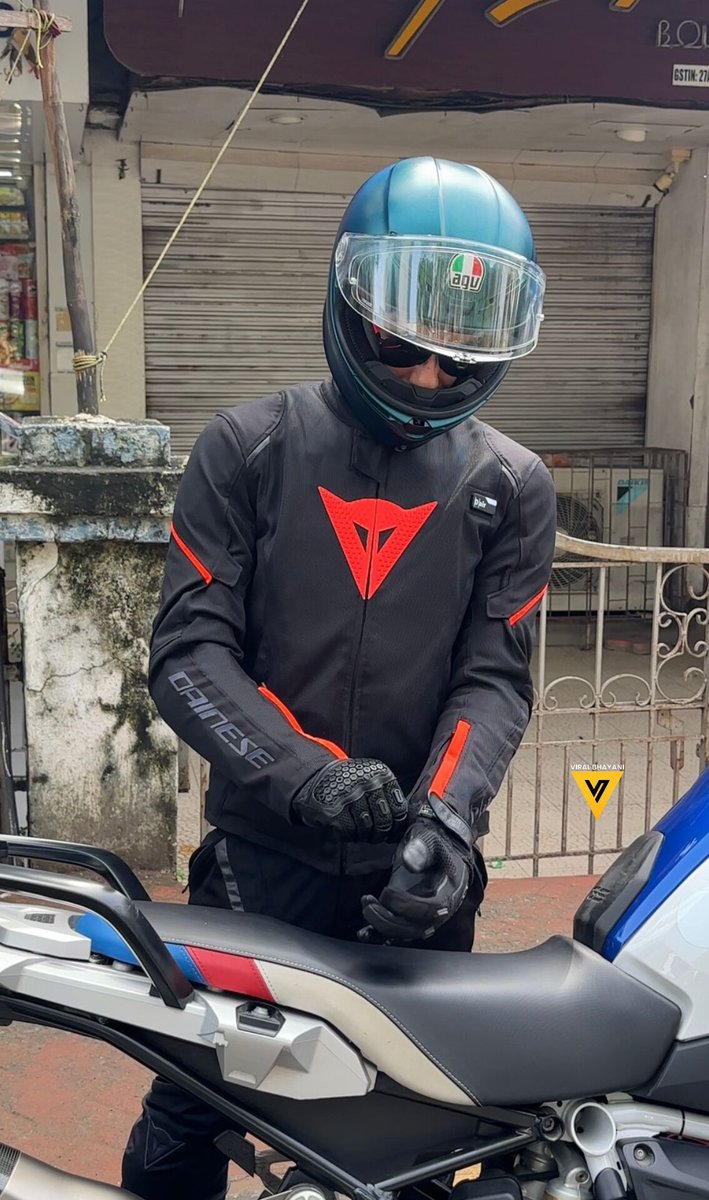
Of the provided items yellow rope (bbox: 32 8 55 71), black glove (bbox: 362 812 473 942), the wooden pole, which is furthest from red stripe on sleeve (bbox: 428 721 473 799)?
yellow rope (bbox: 32 8 55 71)

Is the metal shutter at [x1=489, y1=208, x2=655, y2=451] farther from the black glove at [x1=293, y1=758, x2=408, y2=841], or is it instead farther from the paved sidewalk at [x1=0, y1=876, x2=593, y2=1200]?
the black glove at [x1=293, y1=758, x2=408, y2=841]

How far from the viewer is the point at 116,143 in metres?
7.55

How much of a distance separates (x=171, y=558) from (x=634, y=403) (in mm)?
7819

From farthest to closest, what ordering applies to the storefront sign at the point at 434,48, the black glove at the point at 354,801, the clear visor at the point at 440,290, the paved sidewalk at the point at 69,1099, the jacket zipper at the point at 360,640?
the storefront sign at the point at 434,48, the paved sidewalk at the point at 69,1099, the jacket zipper at the point at 360,640, the clear visor at the point at 440,290, the black glove at the point at 354,801

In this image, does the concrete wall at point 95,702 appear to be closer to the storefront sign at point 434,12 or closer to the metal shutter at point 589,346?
the storefront sign at point 434,12

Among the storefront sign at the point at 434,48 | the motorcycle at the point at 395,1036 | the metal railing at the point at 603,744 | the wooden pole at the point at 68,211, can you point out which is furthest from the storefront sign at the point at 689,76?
the motorcycle at the point at 395,1036

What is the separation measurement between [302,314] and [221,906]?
22.6ft

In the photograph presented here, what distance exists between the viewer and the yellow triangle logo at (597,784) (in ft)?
13.9

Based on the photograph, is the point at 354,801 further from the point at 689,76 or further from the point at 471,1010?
the point at 689,76

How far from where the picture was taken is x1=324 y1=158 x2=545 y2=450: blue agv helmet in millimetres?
1772

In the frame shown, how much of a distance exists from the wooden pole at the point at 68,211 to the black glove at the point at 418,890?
2.50 metres

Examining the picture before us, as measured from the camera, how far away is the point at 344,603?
1.86 meters

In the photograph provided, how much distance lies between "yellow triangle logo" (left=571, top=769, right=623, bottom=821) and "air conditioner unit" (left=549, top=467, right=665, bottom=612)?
13.3ft

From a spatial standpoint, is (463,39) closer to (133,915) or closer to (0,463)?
(0,463)
